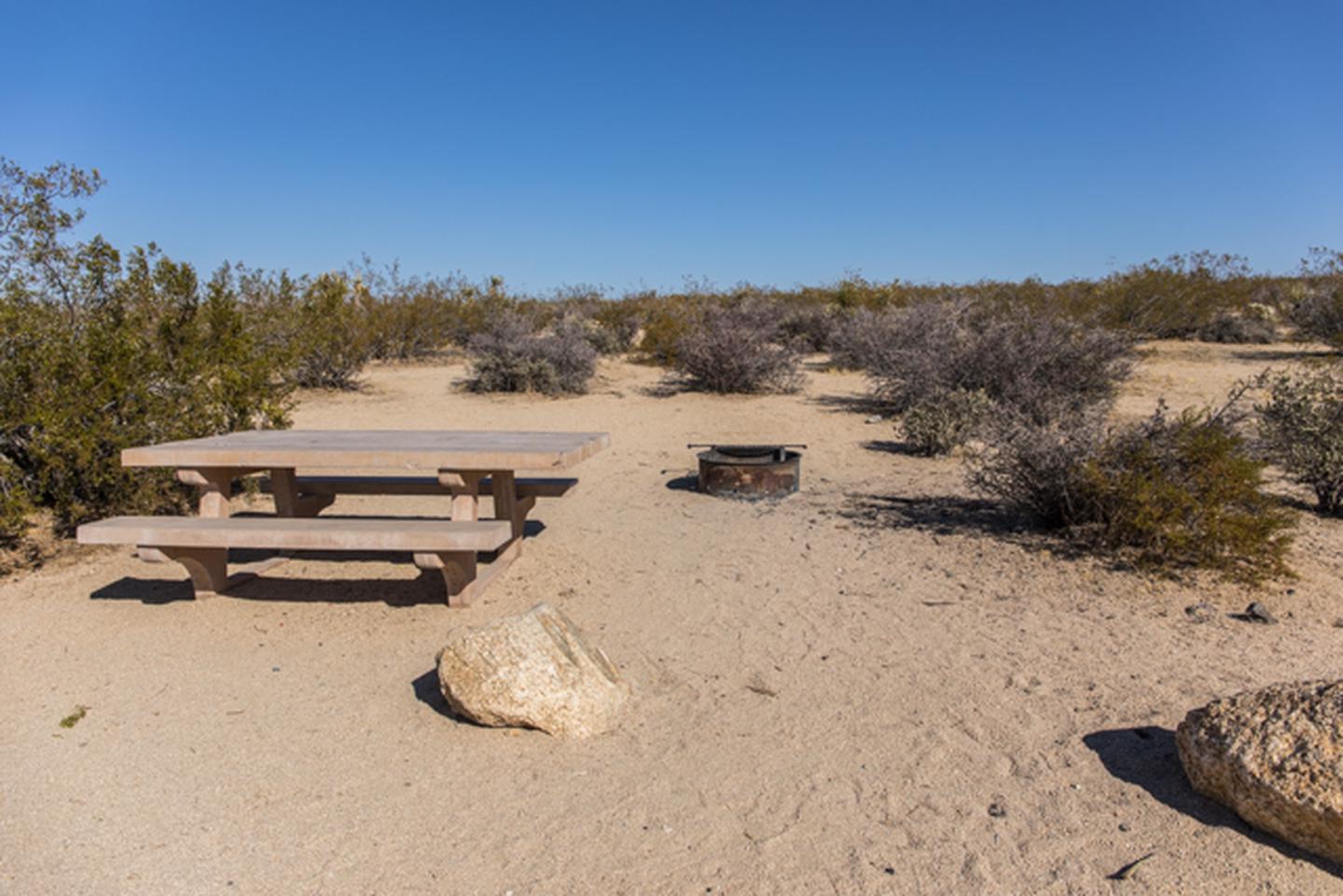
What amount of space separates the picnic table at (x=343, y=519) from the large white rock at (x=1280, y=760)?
115 inches

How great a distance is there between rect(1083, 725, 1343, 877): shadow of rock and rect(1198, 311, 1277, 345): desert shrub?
72.1ft

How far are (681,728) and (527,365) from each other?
11629 millimetres

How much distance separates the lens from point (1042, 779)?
3.11 meters

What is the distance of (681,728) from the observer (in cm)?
357

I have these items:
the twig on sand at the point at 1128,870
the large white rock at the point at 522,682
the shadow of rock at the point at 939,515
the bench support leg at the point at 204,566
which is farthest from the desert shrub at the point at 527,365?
the twig on sand at the point at 1128,870

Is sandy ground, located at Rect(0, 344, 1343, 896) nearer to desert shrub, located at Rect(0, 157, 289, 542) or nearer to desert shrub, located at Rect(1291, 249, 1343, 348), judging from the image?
desert shrub, located at Rect(0, 157, 289, 542)

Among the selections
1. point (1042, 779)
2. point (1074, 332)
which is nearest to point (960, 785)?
point (1042, 779)

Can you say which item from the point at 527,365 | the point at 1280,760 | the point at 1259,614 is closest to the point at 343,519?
the point at 1280,760

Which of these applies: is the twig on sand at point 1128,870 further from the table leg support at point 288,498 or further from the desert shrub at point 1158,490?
the table leg support at point 288,498

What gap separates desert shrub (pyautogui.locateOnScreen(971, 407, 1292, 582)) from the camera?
16.2 feet

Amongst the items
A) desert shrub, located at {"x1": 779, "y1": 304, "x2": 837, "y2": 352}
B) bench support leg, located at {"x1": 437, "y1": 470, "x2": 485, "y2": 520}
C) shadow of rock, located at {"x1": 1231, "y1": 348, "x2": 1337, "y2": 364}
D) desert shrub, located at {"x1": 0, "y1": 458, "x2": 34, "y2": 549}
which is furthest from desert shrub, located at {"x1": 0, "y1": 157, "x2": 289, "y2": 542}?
shadow of rock, located at {"x1": 1231, "y1": 348, "x2": 1337, "y2": 364}

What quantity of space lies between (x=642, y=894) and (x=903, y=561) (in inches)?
137

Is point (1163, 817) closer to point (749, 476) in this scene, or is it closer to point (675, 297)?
point (749, 476)

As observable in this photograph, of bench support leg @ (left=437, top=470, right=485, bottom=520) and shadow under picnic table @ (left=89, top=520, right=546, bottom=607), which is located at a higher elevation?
bench support leg @ (left=437, top=470, right=485, bottom=520)
